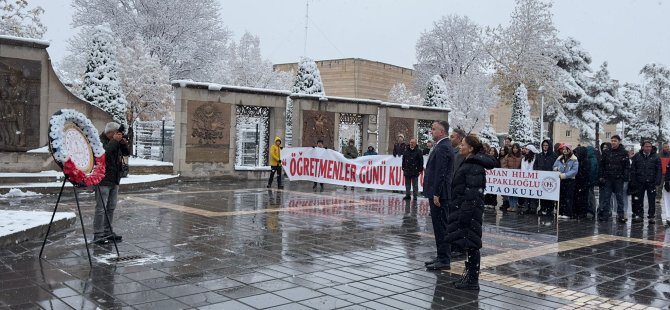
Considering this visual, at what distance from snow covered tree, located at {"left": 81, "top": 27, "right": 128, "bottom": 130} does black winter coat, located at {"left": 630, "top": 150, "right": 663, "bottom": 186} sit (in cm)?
1766

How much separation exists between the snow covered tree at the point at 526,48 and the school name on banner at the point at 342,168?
28.8 metres

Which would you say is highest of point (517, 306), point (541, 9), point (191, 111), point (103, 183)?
point (541, 9)

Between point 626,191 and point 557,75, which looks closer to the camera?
point 626,191

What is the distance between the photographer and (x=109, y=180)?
857 centimetres

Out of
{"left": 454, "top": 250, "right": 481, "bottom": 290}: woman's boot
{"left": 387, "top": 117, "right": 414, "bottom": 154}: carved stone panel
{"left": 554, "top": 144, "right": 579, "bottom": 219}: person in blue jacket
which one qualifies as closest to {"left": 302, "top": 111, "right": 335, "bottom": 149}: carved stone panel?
{"left": 387, "top": 117, "right": 414, "bottom": 154}: carved stone panel

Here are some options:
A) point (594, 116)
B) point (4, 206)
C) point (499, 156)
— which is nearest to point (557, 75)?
point (594, 116)

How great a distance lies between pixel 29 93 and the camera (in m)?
16.9

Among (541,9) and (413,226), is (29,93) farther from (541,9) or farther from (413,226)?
(541,9)

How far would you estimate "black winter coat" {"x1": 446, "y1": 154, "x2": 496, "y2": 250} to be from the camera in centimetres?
652

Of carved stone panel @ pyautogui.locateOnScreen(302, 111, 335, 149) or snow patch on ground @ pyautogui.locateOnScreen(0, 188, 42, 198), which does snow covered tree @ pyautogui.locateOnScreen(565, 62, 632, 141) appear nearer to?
carved stone panel @ pyautogui.locateOnScreen(302, 111, 335, 149)

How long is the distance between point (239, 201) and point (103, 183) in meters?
6.18

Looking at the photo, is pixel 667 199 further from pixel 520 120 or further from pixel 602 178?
pixel 520 120

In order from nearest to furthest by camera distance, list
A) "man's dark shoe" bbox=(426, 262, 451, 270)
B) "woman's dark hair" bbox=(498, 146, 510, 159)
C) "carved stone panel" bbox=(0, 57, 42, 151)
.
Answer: "man's dark shoe" bbox=(426, 262, 451, 270) < "woman's dark hair" bbox=(498, 146, 510, 159) < "carved stone panel" bbox=(0, 57, 42, 151)

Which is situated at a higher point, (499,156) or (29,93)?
(29,93)
